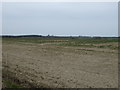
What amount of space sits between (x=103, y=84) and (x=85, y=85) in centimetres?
78

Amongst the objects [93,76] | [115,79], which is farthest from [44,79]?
[115,79]

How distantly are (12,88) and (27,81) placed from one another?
1.44 m

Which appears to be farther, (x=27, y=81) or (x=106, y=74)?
(x=106, y=74)

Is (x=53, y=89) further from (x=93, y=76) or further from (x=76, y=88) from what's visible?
(x=93, y=76)

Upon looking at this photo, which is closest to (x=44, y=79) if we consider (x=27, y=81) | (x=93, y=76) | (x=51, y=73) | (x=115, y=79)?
(x=27, y=81)

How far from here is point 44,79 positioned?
10180mm

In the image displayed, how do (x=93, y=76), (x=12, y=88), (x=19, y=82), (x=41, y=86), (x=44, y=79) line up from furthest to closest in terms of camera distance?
(x=93, y=76)
(x=44, y=79)
(x=19, y=82)
(x=41, y=86)
(x=12, y=88)

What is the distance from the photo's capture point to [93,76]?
1096cm

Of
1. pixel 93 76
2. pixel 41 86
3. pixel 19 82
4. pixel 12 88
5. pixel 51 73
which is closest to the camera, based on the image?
pixel 12 88

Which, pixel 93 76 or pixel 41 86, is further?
pixel 93 76

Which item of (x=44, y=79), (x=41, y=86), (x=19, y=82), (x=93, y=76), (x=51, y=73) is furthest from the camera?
(x=51, y=73)

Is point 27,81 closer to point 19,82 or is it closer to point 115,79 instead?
point 19,82

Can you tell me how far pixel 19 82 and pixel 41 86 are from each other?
1.11 m

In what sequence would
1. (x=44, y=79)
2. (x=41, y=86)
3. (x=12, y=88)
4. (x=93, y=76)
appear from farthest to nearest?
(x=93, y=76), (x=44, y=79), (x=41, y=86), (x=12, y=88)
